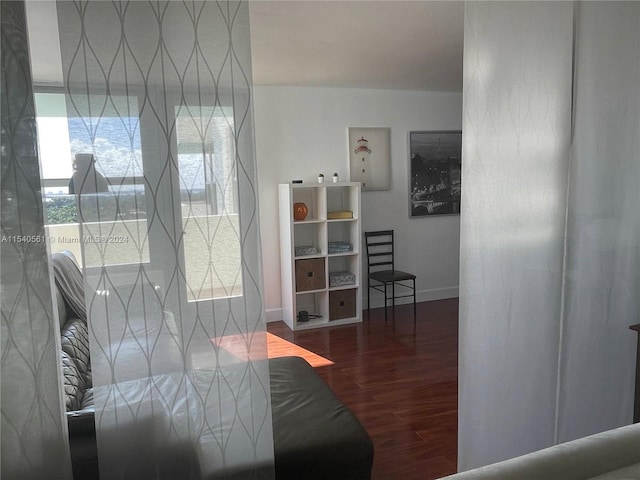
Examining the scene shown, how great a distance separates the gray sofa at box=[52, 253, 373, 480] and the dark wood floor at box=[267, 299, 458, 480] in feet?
1.51

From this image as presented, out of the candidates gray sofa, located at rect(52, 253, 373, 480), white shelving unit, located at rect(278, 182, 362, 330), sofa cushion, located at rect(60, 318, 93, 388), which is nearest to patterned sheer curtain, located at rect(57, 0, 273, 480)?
gray sofa, located at rect(52, 253, 373, 480)

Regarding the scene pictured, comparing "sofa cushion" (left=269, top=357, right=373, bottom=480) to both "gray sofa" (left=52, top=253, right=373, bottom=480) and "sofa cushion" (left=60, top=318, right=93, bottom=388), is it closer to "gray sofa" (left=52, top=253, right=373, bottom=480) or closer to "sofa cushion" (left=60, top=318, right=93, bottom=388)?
"gray sofa" (left=52, top=253, right=373, bottom=480)

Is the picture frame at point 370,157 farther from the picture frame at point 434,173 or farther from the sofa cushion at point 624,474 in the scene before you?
the sofa cushion at point 624,474

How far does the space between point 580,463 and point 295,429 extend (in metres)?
1.18

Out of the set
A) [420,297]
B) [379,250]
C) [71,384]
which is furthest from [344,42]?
[420,297]

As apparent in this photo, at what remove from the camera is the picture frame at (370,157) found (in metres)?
5.21

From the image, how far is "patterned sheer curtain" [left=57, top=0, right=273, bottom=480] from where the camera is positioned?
1207 mm

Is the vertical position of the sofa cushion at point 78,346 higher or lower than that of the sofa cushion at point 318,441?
higher

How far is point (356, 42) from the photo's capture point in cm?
325

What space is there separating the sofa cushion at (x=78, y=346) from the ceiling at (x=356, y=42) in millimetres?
1904

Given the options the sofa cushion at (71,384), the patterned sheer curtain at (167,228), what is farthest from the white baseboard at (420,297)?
the patterned sheer curtain at (167,228)

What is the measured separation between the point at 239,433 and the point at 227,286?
1.41 feet

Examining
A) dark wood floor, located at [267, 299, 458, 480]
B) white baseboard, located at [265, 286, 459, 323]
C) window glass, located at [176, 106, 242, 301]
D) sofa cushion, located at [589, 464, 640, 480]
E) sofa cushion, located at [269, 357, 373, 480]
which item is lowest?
dark wood floor, located at [267, 299, 458, 480]

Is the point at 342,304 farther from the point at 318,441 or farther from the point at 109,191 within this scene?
the point at 109,191
